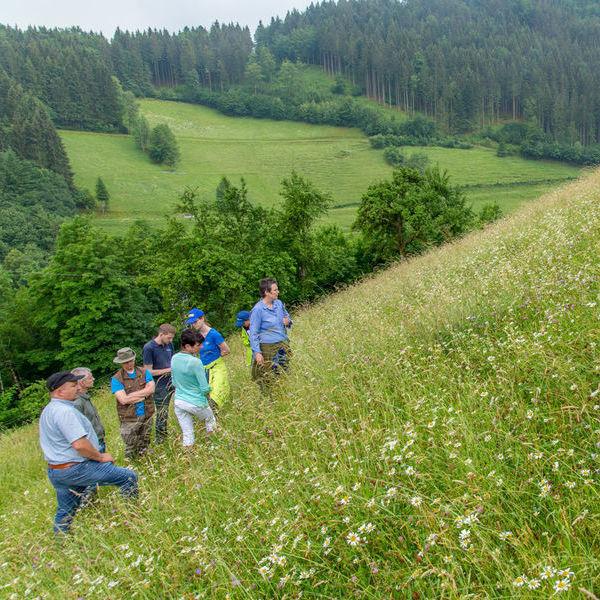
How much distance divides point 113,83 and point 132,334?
120036 millimetres

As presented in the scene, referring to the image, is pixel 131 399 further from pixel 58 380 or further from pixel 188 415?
pixel 58 380

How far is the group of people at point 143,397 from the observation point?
4750 millimetres

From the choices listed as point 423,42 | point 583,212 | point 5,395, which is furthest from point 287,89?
point 583,212

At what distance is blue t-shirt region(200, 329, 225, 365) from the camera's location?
21.9ft

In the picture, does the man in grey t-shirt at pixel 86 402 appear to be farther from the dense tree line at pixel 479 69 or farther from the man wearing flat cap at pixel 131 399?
the dense tree line at pixel 479 69

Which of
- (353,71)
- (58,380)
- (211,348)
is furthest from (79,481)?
(353,71)

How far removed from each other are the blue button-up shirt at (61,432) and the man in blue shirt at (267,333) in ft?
8.33

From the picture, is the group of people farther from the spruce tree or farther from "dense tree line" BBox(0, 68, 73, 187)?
"dense tree line" BBox(0, 68, 73, 187)

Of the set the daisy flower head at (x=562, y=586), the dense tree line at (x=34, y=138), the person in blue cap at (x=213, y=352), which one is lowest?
the person in blue cap at (x=213, y=352)

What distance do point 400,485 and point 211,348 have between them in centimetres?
450

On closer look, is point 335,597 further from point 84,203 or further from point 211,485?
point 84,203

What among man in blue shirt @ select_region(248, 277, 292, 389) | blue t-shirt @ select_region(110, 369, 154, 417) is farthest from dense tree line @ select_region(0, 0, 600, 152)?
blue t-shirt @ select_region(110, 369, 154, 417)

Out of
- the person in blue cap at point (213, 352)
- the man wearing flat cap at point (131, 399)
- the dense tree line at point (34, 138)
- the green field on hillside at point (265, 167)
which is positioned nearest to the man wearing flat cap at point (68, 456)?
the man wearing flat cap at point (131, 399)

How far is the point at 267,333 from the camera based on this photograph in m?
6.59
